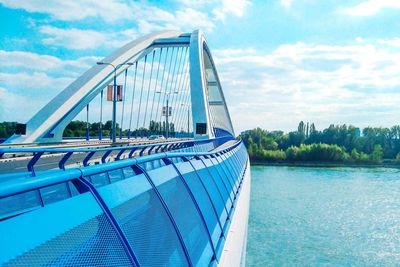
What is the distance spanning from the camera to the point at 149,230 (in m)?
2.99

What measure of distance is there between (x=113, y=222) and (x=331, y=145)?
105896 millimetres

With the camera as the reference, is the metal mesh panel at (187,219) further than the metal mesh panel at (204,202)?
No

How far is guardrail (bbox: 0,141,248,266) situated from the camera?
1593 mm

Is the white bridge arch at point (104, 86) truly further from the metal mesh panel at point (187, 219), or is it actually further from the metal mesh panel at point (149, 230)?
the metal mesh panel at point (149, 230)

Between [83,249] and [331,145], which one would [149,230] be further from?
[331,145]

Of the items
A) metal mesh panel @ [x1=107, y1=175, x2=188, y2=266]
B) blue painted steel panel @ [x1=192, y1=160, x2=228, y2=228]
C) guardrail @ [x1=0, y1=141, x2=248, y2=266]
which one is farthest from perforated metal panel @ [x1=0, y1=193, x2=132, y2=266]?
blue painted steel panel @ [x1=192, y1=160, x2=228, y2=228]

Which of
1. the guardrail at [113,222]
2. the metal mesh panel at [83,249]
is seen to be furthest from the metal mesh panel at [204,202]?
the metal mesh panel at [83,249]

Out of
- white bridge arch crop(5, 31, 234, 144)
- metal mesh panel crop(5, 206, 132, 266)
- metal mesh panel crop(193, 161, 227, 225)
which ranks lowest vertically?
metal mesh panel crop(193, 161, 227, 225)

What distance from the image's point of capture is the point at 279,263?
15.0m

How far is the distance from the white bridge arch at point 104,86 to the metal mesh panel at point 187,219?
23.0 metres

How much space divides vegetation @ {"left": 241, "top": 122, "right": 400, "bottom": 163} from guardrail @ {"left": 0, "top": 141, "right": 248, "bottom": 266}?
95.7 metres

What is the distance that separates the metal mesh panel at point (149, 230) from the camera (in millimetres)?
2609

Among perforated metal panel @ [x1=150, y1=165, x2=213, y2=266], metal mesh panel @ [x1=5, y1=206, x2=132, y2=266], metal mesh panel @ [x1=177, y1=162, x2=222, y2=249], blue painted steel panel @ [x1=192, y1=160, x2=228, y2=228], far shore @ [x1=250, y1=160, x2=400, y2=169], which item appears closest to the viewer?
metal mesh panel @ [x1=5, y1=206, x2=132, y2=266]

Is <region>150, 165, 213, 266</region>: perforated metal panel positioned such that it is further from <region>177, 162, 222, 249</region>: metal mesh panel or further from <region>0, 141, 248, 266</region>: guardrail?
<region>177, 162, 222, 249</region>: metal mesh panel
